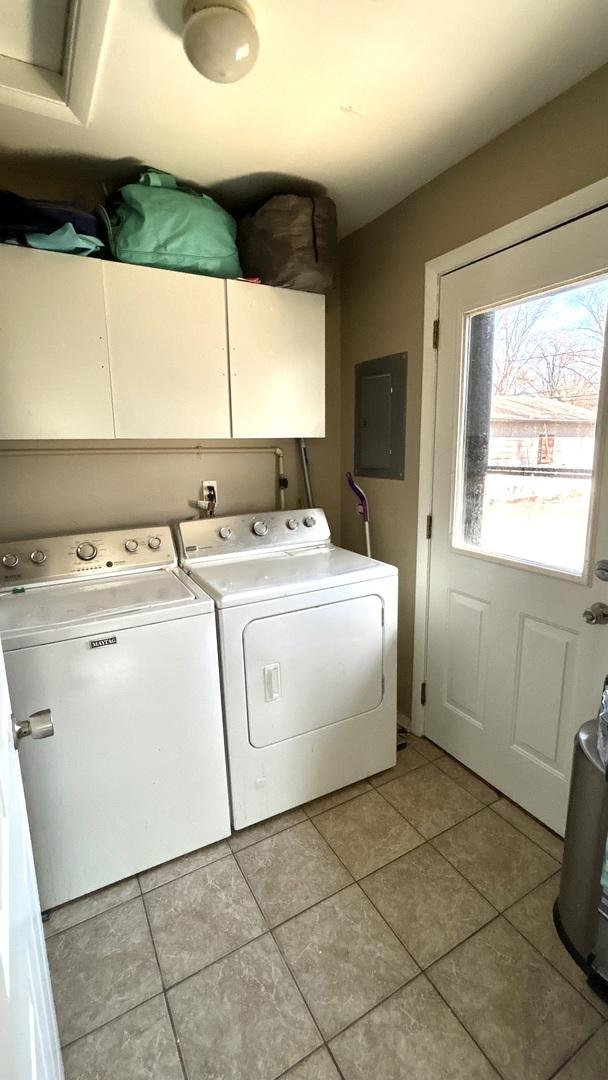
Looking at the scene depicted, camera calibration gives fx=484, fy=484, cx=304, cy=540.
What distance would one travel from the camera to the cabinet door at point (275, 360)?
6.21 ft

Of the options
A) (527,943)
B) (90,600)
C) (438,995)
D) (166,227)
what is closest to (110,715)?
(90,600)

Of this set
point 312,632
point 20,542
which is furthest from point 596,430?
point 20,542

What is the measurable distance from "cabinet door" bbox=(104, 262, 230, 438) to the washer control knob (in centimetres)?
42

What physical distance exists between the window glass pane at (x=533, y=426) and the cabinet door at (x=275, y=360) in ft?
2.08

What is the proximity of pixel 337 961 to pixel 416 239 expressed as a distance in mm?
2490

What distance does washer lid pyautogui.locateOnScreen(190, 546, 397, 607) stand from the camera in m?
1.63

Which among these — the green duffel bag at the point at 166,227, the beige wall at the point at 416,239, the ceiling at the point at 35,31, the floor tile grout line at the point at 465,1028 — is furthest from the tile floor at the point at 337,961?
the ceiling at the point at 35,31

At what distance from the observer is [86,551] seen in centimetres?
181

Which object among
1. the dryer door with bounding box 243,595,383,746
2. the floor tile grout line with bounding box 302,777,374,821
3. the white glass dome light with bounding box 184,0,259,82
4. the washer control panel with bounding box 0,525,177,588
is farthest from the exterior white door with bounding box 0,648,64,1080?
the white glass dome light with bounding box 184,0,259,82

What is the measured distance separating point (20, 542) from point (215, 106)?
4.97 ft

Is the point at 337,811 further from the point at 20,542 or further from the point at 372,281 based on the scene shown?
the point at 372,281

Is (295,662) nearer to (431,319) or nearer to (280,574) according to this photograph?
(280,574)

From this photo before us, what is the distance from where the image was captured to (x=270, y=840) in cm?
175

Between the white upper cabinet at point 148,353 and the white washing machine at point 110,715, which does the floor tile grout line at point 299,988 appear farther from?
the white upper cabinet at point 148,353
